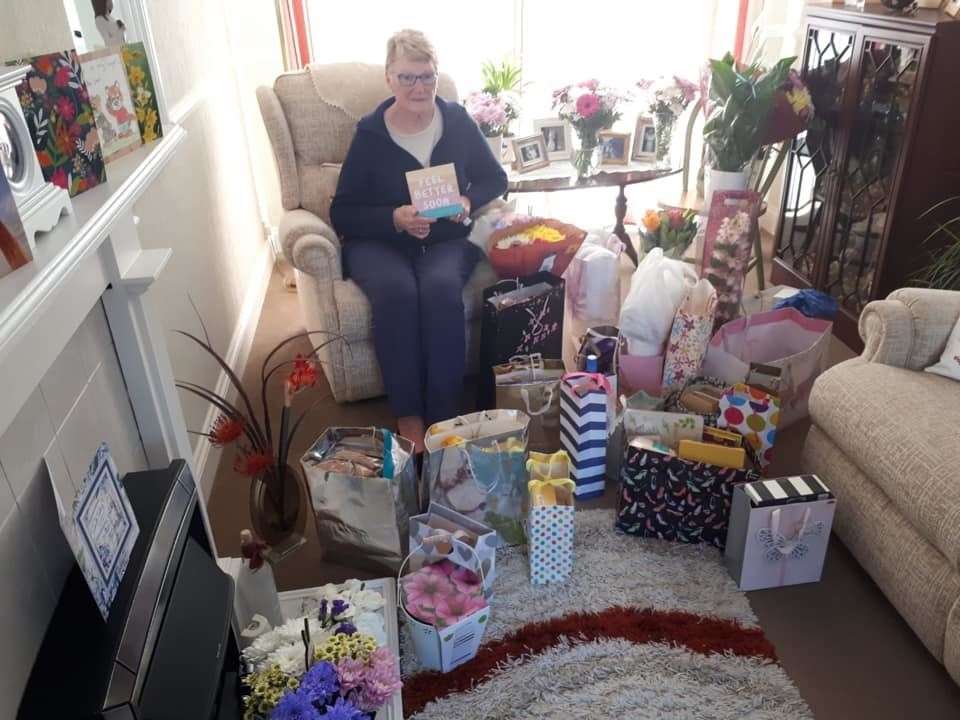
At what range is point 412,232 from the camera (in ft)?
8.13

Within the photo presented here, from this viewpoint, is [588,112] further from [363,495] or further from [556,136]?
[363,495]

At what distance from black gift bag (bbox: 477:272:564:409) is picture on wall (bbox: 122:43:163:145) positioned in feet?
3.90

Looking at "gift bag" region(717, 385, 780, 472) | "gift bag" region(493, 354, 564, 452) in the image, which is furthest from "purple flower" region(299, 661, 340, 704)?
"gift bag" region(717, 385, 780, 472)

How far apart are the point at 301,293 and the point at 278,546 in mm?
1086

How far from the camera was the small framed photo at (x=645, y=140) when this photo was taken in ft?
10.1

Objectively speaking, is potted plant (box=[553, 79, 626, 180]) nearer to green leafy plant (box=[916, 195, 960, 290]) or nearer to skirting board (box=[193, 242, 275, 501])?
green leafy plant (box=[916, 195, 960, 290])

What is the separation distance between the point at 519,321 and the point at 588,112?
1.03 meters

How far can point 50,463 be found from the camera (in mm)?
1088

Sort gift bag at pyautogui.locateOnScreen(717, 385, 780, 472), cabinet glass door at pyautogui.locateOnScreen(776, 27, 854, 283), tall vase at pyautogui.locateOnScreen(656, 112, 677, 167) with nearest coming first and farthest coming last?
gift bag at pyautogui.locateOnScreen(717, 385, 780, 472) < cabinet glass door at pyautogui.locateOnScreen(776, 27, 854, 283) < tall vase at pyautogui.locateOnScreen(656, 112, 677, 167)

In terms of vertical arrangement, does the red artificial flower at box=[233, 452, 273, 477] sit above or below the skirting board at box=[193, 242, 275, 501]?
above

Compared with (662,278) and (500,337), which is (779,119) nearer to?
(662,278)

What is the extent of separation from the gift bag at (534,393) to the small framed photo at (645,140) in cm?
125

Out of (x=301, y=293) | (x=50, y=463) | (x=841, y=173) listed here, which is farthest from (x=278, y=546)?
(x=841, y=173)

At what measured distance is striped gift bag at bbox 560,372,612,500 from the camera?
80.1 inches
